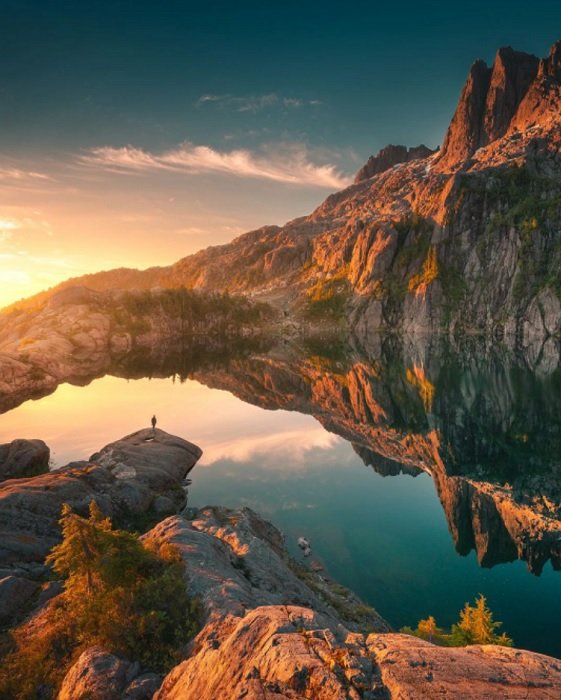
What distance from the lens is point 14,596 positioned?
15.0 metres

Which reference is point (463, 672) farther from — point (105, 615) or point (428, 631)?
point (428, 631)

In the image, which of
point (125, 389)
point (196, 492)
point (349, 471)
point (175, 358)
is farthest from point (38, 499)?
point (175, 358)

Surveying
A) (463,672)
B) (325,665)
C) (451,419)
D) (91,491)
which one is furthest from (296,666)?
(451,419)

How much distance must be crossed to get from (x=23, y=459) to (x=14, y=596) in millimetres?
20533

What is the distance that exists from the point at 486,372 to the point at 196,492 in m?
80.3

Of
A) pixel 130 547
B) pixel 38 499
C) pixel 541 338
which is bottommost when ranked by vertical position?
pixel 541 338

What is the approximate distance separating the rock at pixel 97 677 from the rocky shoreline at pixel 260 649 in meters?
0.03

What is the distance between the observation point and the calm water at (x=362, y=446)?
76.4 feet

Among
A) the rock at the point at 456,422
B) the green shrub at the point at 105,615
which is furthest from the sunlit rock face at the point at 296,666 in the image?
the rock at the point at 456,422

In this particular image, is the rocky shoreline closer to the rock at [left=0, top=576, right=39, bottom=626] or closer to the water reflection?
the rock at [left=0, top=576, right=39, bottom=626]

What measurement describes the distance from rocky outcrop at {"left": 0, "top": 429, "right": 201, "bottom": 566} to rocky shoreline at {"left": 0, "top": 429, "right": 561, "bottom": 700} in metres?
0.14

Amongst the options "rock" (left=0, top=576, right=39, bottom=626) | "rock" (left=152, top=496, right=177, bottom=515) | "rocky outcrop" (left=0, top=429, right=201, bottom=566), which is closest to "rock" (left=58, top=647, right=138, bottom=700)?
"rock" (left=0, top=576, right=39, bottom=626)

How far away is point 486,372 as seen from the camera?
9325 cm

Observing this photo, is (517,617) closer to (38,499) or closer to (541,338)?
(38,499)
